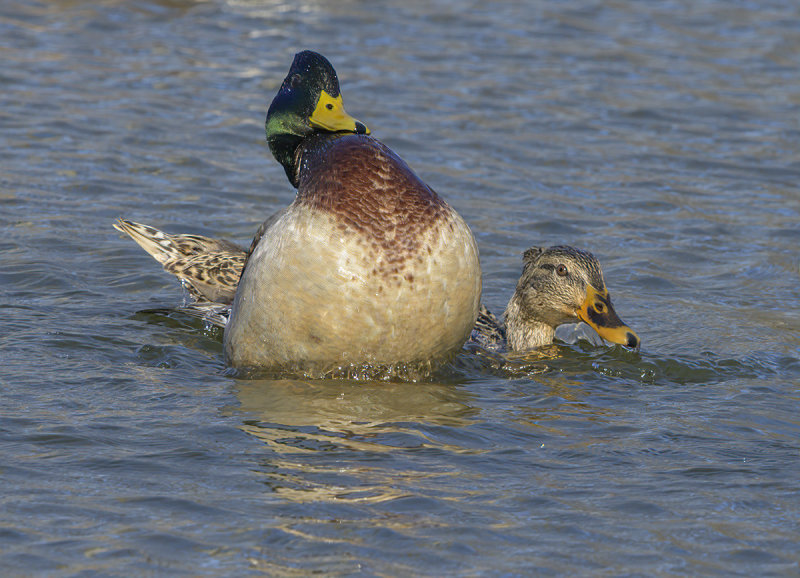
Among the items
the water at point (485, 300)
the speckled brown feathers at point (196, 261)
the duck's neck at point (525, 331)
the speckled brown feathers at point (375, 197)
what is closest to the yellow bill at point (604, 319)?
the water at point (485, 300)

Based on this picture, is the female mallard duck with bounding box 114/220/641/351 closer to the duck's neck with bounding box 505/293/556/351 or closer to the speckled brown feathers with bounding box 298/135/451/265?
the duck's neck with bounding box 505/293/556/351

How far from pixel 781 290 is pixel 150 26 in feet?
30.1

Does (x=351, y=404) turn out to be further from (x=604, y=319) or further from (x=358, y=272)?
(x=604, y=319)

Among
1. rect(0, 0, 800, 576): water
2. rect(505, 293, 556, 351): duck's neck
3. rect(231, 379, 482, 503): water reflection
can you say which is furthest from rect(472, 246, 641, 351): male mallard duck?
rect(231, 379, 482, 503): water reflection

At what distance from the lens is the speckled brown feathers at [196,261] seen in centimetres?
845

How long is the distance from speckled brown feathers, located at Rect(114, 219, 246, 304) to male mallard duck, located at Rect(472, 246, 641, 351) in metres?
1.63

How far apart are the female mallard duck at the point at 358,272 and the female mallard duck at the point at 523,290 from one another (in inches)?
49.2

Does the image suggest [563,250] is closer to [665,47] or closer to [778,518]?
[778,518]

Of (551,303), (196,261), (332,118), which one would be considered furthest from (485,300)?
(332,118)

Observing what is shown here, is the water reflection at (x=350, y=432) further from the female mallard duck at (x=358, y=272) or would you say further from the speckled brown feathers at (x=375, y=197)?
the speckled brown feathers at (x=375, y=197)

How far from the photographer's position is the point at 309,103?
689 centimetres

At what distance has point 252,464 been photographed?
18.1 feet

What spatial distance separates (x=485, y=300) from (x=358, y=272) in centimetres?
317

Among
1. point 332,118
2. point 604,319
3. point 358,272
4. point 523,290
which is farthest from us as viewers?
point 523,290
